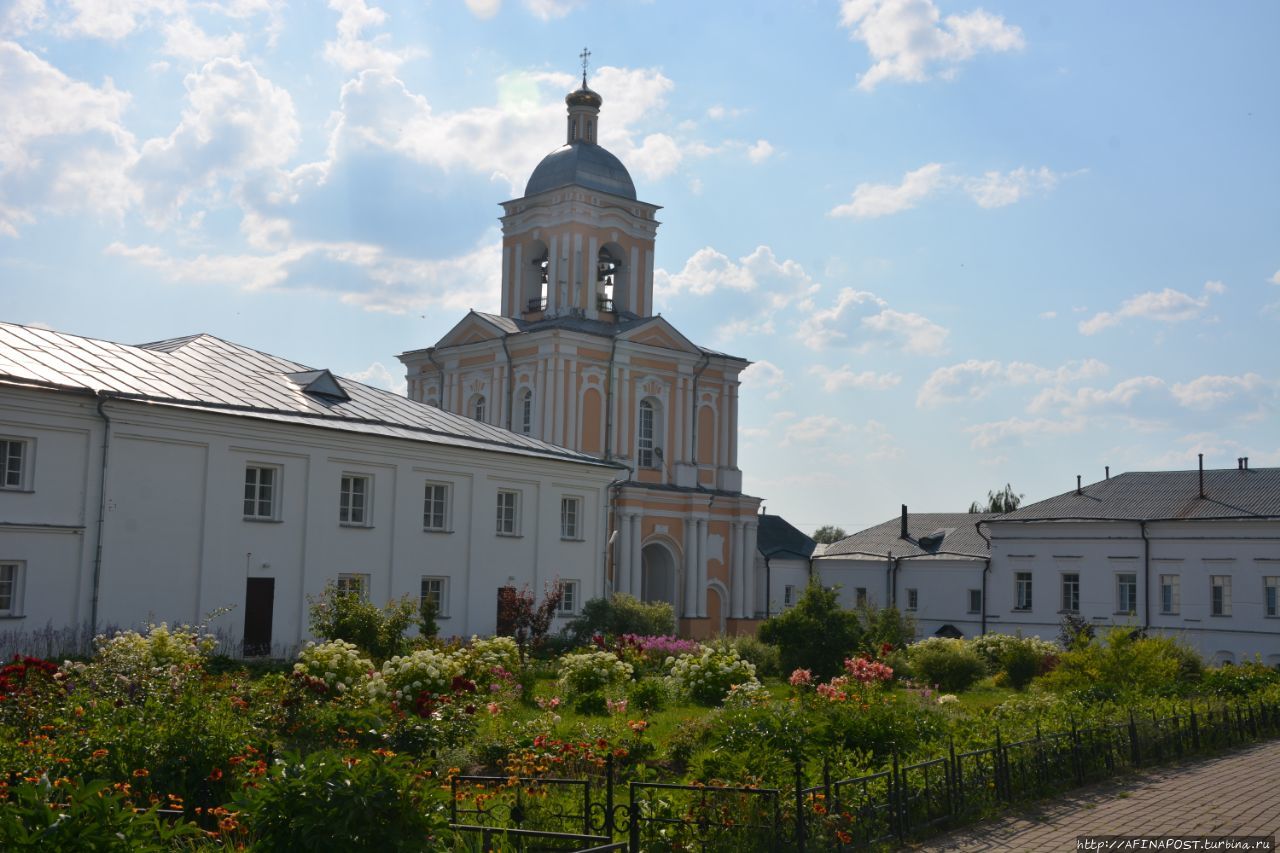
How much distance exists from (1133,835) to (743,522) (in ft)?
112

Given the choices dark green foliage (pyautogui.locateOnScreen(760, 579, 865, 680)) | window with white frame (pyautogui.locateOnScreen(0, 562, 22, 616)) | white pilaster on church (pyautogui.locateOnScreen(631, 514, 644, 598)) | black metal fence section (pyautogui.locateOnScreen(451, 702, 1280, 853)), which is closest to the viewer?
black metal fence section (pyautogui.locateOnScreen(451, 702, 1280, 853))

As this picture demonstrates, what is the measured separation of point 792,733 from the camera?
12625 mm

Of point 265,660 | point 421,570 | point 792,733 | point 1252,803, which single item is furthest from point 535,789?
point 421,570

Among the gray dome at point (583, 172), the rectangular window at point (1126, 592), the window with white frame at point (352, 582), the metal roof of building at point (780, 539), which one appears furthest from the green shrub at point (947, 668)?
the metal roof of building at point (780, 539)

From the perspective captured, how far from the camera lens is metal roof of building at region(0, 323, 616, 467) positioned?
21953 millimetres

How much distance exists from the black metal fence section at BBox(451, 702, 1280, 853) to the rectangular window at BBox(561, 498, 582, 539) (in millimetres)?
18665

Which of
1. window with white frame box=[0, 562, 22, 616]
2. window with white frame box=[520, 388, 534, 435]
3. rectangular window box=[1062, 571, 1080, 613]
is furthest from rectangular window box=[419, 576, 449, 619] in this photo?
rectangular window box=[1062, 571, 1080, 613]

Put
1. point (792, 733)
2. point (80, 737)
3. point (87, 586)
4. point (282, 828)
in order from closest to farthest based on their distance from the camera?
1. point (282, 828)
2. point (80, 737)
3. point (792, 733)
4. point (87, 586)

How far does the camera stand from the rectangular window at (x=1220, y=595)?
38531 millimetres

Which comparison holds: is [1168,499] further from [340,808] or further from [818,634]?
[340,808]

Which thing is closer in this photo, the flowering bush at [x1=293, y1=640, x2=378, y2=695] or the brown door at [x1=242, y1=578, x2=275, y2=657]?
the flowering bush at [x1=293, y1=640, x2=378, y2=695]

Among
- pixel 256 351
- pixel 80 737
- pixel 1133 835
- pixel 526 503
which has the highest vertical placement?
pixel 256 351

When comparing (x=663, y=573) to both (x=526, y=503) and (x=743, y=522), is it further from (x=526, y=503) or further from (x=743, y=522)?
(x=526, y=503)

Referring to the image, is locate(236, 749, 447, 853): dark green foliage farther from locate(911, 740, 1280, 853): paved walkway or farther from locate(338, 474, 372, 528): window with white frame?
locate(338, 474, 372, 528): window with white frame
